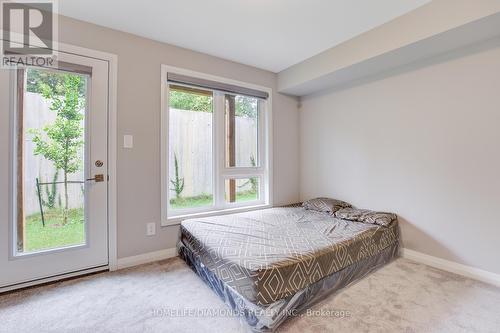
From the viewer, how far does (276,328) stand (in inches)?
58.0

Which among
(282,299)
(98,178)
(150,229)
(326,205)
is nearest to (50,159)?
(98,178)

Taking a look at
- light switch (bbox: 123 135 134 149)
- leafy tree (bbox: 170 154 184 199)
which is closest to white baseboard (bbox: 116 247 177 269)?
leafy tree (bbox: 170 154 184 199)

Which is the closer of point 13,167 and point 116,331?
point 116,331

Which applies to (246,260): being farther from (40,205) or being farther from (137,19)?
(137,19)

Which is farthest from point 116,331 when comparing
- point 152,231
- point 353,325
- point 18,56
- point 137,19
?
point 137,19

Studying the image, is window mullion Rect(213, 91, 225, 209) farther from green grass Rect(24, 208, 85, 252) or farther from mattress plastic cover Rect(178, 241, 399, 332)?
green grass Rect(24, 208, 85, 252)

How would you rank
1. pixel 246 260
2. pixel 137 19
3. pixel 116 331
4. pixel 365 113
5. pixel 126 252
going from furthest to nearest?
pixel 365 113, pixel 126 252, pixel 137 19, pixel 246 260, pixel 116 331

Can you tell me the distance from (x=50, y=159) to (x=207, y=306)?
1831 millimetres

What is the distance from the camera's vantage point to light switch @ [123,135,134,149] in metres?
2.35

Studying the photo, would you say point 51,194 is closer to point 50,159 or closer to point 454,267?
point 50,159

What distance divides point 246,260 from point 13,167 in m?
2.01

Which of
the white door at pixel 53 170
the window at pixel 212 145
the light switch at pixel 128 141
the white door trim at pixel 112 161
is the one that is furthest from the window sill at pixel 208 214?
the light switch at pixel 128 141

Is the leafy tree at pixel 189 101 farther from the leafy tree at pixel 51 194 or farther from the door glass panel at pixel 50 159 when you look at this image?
the leafy tree at pixel 51 194

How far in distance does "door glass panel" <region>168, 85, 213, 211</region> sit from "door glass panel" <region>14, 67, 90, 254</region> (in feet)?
2.87
